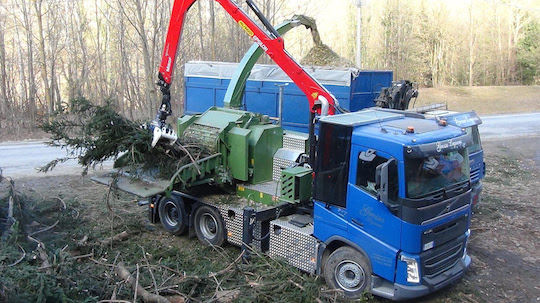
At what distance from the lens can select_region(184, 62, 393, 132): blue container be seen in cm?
1224

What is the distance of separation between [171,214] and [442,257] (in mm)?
5528

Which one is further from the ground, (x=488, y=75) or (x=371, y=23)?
(x=371, y=23)

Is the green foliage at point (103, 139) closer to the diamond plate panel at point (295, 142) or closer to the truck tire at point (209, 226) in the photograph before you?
the truck tire at point (209, 226)

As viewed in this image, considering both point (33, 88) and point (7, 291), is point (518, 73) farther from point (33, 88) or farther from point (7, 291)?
point (7, 291)

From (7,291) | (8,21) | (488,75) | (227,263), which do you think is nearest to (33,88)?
(8,21)

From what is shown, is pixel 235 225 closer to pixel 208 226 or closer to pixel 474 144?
pixel 208 226

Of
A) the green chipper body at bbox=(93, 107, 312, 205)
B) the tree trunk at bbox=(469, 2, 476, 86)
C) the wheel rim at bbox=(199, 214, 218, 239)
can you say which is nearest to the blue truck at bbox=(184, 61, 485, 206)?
the green chipper body at bbox=(93, 107, 312, 205)

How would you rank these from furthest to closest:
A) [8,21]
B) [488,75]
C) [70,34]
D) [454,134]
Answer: [488,75] → [70,34] → [8,21] → [454,134]

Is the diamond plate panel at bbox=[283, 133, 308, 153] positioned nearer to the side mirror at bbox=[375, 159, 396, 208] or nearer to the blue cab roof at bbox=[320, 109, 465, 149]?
the blue cab roof at bbox=[320, 109, 465, 149]

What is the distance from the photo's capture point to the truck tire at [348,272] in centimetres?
659

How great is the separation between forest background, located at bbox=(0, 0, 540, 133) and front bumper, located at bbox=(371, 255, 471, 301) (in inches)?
812

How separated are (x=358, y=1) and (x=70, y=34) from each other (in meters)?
17.6

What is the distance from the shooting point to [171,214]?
9.88 metres

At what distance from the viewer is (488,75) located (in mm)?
43562
